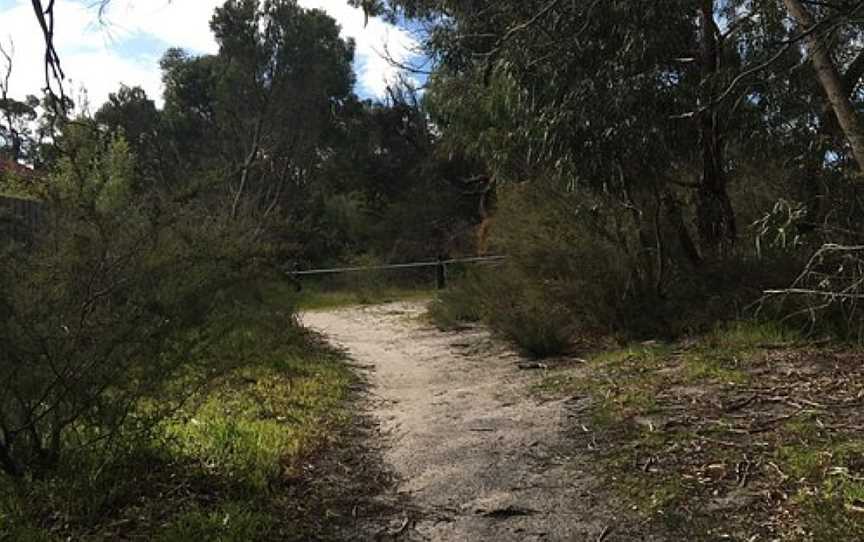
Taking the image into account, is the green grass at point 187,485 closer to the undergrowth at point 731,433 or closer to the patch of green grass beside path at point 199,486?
the patch of green grass beside path at point 199,486

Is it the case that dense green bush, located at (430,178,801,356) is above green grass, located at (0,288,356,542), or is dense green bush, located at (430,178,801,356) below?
above

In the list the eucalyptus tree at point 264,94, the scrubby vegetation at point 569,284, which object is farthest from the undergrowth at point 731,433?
the eucalyptus tree at point 264,94

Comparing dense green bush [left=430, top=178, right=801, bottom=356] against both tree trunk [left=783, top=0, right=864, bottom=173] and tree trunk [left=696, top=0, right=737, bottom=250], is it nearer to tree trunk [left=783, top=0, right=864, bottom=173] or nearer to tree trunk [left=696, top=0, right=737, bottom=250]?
tree trunk [left=696, top=0, right=737, bottom=250]

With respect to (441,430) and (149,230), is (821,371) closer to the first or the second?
(441,430)

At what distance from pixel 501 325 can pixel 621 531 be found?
653 cm

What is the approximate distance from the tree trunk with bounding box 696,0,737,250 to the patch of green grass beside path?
203 inches

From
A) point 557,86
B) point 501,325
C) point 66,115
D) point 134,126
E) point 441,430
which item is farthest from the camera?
point 134,126

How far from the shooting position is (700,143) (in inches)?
355

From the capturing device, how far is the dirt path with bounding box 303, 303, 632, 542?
4.49m

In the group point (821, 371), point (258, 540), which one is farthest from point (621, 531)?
point (821, 371)

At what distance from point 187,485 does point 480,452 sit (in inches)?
78.0

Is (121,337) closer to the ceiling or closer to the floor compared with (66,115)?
closer to the floor

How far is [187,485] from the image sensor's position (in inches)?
192

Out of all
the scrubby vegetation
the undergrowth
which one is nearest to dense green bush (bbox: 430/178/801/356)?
the scrubby vegetation
